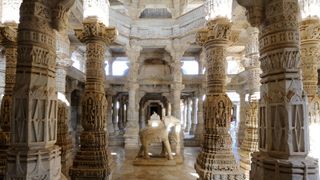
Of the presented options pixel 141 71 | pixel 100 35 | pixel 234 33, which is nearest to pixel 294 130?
pixel 234 33

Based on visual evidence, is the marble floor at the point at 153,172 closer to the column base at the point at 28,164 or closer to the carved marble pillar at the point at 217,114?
the carved marble pillar at the point at 217,114

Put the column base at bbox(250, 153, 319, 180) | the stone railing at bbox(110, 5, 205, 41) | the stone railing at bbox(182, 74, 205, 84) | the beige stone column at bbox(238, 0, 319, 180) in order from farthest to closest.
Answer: the stone railing at bbox(182, 74, 205, 84) → the stone railing at bbox(110, 5, 205, 41) → the beige stone column at bbox(238, 0, 319, 180) → the column base at bbox(250, 153, 319, 180)

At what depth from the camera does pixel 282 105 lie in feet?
10.9

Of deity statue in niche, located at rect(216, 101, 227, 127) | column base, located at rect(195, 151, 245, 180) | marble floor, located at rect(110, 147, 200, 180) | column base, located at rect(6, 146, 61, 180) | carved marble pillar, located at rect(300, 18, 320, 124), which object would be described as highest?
carved marble pillar, located at rect(300, 18, 320, 124)

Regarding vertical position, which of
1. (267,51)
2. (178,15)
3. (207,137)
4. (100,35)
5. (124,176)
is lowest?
(124,176)

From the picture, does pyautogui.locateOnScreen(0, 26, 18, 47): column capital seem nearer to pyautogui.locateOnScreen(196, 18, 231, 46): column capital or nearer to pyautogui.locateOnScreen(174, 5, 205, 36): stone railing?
pyautogui.locateOnScreen(196, 18, 231, 46): column capital

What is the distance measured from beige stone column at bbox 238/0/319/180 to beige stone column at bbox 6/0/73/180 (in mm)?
3090

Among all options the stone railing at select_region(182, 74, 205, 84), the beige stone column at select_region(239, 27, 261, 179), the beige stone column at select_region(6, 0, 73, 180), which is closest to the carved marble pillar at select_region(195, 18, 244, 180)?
the beige stone column at select_region(239, 27, 261, 179)

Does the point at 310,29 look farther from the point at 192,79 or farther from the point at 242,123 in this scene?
the point at 192,79

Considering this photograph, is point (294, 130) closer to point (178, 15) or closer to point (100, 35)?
point (100, 35)

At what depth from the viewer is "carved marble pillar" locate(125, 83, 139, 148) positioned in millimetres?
16594

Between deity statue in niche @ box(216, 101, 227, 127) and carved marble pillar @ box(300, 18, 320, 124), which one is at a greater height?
carved marble pillar @ box(300, 18, 320, 124)

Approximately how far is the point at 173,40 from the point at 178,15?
72.7 inches

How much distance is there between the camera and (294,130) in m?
3.27
